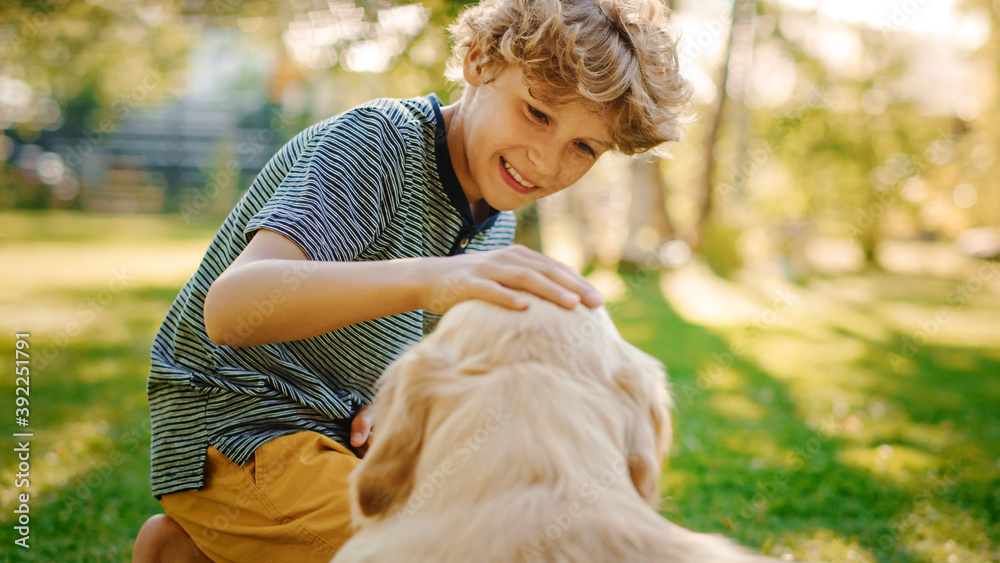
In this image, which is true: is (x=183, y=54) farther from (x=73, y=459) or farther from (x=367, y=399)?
(x=367, y=399)

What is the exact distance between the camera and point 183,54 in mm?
26672

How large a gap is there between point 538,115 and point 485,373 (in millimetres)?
1292

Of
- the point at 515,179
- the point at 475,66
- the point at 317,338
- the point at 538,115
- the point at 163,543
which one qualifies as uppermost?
the point at 475,66

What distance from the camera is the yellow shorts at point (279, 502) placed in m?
2.45

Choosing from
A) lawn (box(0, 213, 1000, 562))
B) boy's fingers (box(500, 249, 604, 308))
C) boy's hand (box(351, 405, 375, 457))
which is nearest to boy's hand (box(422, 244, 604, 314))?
boy's fingers (box(500, 249, 604, 308))

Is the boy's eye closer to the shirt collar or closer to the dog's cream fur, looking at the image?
the shirt collar

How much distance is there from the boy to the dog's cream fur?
33 cm

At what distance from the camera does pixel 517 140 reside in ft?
9.11

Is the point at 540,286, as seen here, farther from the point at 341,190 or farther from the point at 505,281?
the point at 341,190

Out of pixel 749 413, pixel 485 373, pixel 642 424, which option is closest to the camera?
pixel 485 373

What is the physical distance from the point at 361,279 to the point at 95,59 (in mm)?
25720

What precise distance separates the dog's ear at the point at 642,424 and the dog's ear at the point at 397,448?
0.55 meters

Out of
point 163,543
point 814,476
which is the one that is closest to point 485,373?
point 163,543

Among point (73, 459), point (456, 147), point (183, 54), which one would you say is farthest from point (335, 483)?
point (183, 54)
